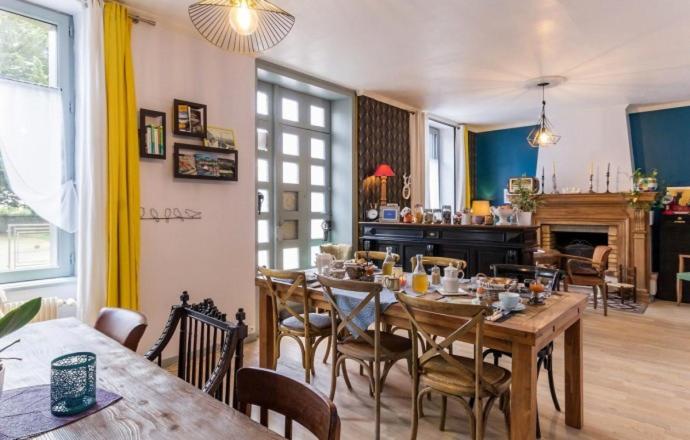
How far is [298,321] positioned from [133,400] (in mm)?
1880

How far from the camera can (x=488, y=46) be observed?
155 inches

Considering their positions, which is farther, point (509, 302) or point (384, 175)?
point (384, 175)

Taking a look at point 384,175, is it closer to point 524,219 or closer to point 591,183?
point 524,219

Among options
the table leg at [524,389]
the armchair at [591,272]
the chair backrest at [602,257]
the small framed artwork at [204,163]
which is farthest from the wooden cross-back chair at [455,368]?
the chair backrest at [602,257]

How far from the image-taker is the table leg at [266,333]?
3111mm

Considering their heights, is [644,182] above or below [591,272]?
above

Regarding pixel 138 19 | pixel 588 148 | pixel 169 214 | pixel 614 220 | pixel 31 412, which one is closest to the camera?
pixel 31 412

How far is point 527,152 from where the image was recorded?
7.52 metres

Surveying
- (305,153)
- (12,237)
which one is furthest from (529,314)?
(305,153)

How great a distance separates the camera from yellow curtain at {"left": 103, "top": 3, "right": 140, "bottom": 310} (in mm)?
3016

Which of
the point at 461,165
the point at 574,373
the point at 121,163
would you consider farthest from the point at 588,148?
the point at 121,163

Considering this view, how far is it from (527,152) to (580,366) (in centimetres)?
585

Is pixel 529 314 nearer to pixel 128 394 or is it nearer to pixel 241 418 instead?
pixel 241 418

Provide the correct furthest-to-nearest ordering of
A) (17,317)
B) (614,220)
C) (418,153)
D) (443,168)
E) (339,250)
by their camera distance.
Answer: (443,168) < (418,153) < (614,220) < (339,250) < (17,317)
